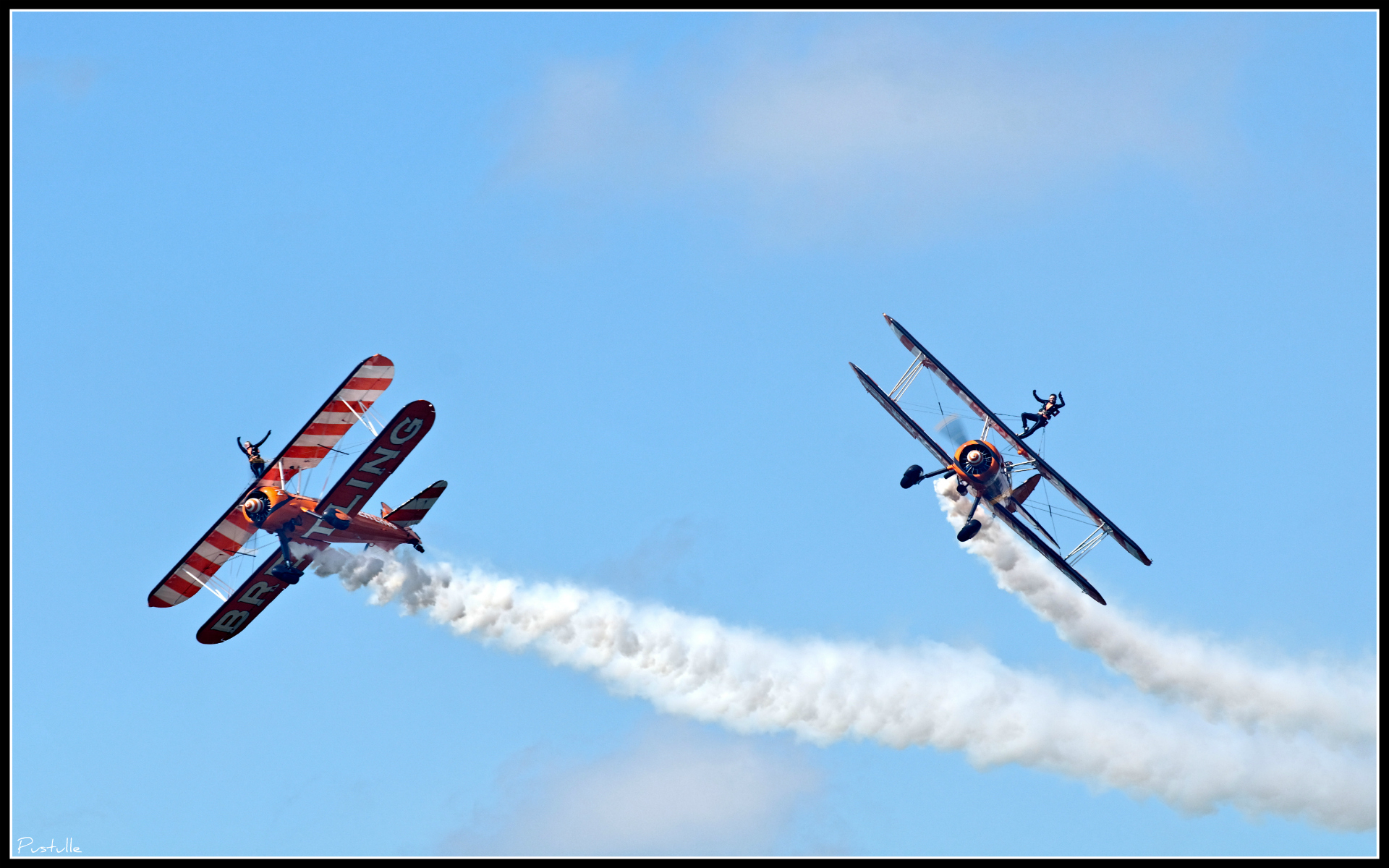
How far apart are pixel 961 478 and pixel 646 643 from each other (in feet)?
33.7

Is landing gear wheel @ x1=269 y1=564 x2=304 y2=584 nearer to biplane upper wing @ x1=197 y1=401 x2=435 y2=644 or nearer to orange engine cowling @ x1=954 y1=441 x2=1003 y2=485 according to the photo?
biplane upper wing @ x1=197 y1=401 x2=435 y2=644

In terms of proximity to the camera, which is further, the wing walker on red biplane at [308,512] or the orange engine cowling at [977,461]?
the orange engine cowling at [977,461]

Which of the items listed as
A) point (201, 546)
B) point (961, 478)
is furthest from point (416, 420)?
point (961, 478)

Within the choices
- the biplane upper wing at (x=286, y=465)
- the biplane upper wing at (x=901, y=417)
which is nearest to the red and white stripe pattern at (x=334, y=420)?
the biplane upper wing at (x=286, y=465)

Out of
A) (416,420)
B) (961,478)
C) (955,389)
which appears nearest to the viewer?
→ (416,420)

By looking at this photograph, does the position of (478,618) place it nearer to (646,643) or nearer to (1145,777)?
(646,643)

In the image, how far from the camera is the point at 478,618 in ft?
214

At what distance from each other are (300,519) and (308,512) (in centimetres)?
28

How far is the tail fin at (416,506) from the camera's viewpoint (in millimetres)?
61219

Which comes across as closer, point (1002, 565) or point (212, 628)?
point (212, 628)

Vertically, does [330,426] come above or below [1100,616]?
below

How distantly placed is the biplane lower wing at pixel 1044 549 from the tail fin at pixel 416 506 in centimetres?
1536

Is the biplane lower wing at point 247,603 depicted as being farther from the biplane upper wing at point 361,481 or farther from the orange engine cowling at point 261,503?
the orange engine cowling at point 261,503

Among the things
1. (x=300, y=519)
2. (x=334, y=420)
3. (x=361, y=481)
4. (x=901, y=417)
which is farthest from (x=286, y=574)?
(x=901, y=417)
